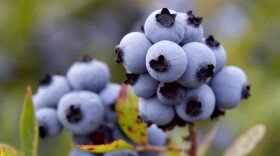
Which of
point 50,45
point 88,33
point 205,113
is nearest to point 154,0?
point 88,33

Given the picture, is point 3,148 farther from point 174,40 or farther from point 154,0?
point 154,0

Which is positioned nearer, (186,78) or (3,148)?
(186,78)

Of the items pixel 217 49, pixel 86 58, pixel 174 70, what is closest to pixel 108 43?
pixel 86 58

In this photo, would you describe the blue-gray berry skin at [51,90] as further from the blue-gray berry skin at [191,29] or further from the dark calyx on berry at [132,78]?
the blue-gray berry skin at [191,29]

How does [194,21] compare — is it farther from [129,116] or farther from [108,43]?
[108,43]

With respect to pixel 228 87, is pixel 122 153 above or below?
below

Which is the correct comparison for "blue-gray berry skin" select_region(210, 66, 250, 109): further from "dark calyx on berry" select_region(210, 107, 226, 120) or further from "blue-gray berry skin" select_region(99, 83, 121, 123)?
"blue-gray berry skin" select_region(99, 83, 121, 123)
